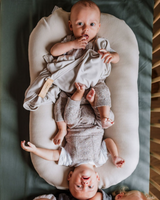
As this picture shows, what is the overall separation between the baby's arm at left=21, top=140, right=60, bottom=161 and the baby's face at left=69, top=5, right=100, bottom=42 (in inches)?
27.1

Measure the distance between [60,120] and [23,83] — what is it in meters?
0.38

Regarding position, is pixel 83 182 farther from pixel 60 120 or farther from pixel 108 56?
pixel 108 56

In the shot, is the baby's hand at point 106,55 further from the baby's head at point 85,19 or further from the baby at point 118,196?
the baby at point 118,196

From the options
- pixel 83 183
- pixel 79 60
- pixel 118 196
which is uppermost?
pixel 79 60

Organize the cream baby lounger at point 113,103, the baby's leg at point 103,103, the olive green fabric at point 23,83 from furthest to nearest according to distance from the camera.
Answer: the olive green fabric at point 23,83, the cream baby lounger at point 113,103, the baby's leg at point 103,103

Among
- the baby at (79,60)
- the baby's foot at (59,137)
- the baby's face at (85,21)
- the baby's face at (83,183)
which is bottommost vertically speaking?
the baby's face at (83,183)

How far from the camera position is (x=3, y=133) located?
1346 millimetres

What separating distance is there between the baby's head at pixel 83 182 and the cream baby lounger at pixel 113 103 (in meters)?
0.09

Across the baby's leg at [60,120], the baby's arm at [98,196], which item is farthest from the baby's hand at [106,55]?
the baby's arm at [98,196]

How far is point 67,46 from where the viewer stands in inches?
46.8

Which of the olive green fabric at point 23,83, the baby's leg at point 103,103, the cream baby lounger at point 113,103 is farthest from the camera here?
the olive green fabric at point 23,83

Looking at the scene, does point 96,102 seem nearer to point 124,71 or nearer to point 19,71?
point 124,71

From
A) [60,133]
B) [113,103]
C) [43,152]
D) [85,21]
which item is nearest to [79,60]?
[85,21]

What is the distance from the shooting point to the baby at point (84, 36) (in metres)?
1.13
